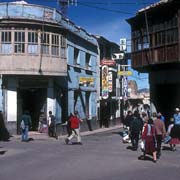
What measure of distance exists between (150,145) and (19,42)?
1609 centimetres

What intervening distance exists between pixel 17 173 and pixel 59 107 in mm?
20373

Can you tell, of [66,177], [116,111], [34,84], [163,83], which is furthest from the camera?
[116,111]

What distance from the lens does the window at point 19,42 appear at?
1202 inches

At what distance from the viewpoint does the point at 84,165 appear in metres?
15.1

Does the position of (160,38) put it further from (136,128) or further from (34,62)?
(136,128)

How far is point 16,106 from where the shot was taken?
31141 millimetres

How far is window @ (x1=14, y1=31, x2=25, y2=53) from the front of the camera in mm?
30531

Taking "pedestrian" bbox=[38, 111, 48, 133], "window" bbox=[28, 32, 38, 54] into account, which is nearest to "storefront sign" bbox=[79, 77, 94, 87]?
"pedestrian" bbox=[38, 111, 48, 133]

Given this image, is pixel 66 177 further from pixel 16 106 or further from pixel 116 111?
pixel 116 111

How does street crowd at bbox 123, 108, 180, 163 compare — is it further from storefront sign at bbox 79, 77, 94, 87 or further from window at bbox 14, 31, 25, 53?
storefront sign at bbox 79, 77, 94, 87

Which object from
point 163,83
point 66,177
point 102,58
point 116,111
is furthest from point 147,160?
point 116,111

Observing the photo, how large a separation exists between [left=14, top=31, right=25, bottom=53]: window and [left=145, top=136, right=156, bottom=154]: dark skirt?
15.7 m

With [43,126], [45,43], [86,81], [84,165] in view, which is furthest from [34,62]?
[84,165]

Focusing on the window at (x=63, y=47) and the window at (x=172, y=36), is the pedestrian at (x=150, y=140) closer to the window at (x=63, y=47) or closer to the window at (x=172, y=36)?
the window at (x=172, y=36)
